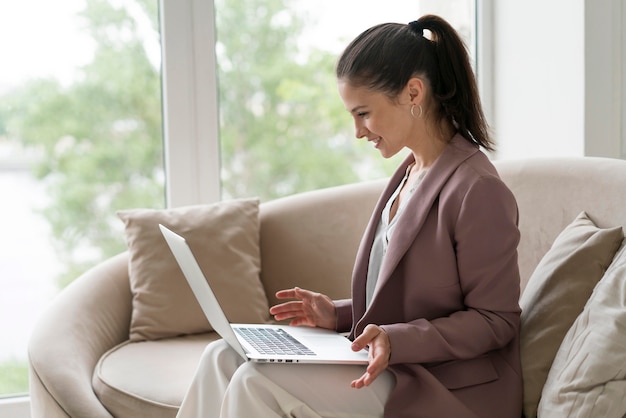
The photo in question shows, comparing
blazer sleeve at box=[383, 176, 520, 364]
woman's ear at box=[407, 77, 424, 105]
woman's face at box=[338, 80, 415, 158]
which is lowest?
blazer sleeve at box=[383, 176, 520, 364]

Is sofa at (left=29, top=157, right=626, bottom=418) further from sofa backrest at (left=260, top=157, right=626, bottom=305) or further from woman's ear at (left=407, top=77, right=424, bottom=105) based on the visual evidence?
woman's ear at (left=407, top=77, right=424, bottom=105)

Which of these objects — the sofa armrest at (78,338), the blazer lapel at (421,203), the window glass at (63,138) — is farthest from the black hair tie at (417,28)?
the window glass at (63,138)

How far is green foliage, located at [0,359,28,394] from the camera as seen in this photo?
9.52ft

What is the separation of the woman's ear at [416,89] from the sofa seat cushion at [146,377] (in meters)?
0.88

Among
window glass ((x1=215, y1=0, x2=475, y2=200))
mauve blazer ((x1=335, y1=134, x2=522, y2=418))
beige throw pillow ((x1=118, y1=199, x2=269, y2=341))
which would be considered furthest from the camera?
window glass ((x1=215, y1=0, x2=475, y2=200))

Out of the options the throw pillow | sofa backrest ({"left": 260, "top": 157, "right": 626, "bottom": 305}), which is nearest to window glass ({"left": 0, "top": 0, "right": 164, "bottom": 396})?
sofa backrest ({"left": 260, "top": 157, "right": 626, "bottom": 305})

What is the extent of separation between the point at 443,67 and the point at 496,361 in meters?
0.61

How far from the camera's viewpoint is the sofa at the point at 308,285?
1.80 m

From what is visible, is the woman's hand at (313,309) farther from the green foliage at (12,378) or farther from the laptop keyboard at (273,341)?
the green foliage at (12,378)

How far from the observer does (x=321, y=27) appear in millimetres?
3068

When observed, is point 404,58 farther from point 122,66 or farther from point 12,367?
point 12,367

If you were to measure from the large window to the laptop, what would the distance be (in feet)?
3.97

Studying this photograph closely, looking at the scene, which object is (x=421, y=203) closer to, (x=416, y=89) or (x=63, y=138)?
(x=416, y=89)

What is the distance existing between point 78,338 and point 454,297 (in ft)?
3.63
